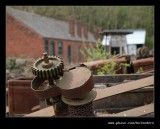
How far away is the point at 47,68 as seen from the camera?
173cm

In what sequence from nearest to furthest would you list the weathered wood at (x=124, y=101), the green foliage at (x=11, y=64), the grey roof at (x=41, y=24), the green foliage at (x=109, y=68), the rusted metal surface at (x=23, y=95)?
the weathered wood at (x=124, y=101), the rusted metal surface at (x=23, y=95), the green foliage at (x=109, y=68), the green foliage at (x=11, y=64), the grey roof at (x=41, y=24)

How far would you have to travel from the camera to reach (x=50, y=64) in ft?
5.71

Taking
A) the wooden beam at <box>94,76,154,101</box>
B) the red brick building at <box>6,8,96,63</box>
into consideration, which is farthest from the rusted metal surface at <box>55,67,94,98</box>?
the red brick building at <box>6,8,96,63</box>

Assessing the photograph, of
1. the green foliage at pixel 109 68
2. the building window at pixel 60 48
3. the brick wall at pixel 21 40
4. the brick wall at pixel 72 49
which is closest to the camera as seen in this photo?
the green foliage at pixel 109 68

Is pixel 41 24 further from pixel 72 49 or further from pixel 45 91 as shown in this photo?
pixel 45 91

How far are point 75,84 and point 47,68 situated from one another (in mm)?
193

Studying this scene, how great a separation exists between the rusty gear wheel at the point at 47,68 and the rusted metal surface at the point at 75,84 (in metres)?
0.06

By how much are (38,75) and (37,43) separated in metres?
17.8

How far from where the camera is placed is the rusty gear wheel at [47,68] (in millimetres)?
1696

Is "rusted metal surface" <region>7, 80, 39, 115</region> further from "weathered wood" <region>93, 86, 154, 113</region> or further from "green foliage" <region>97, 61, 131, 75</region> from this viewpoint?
"weathered wood" <region>93, 86, 154, 113</region>

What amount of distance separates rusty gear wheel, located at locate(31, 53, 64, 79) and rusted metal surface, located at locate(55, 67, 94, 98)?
2.2 inches

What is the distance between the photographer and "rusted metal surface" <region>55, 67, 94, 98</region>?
5.64 feet

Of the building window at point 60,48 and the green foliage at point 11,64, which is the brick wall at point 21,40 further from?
the green foliage at point 11,64

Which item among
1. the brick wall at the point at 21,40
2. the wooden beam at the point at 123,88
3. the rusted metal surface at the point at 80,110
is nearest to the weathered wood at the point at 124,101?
the wooden beam at the point at 123,88
